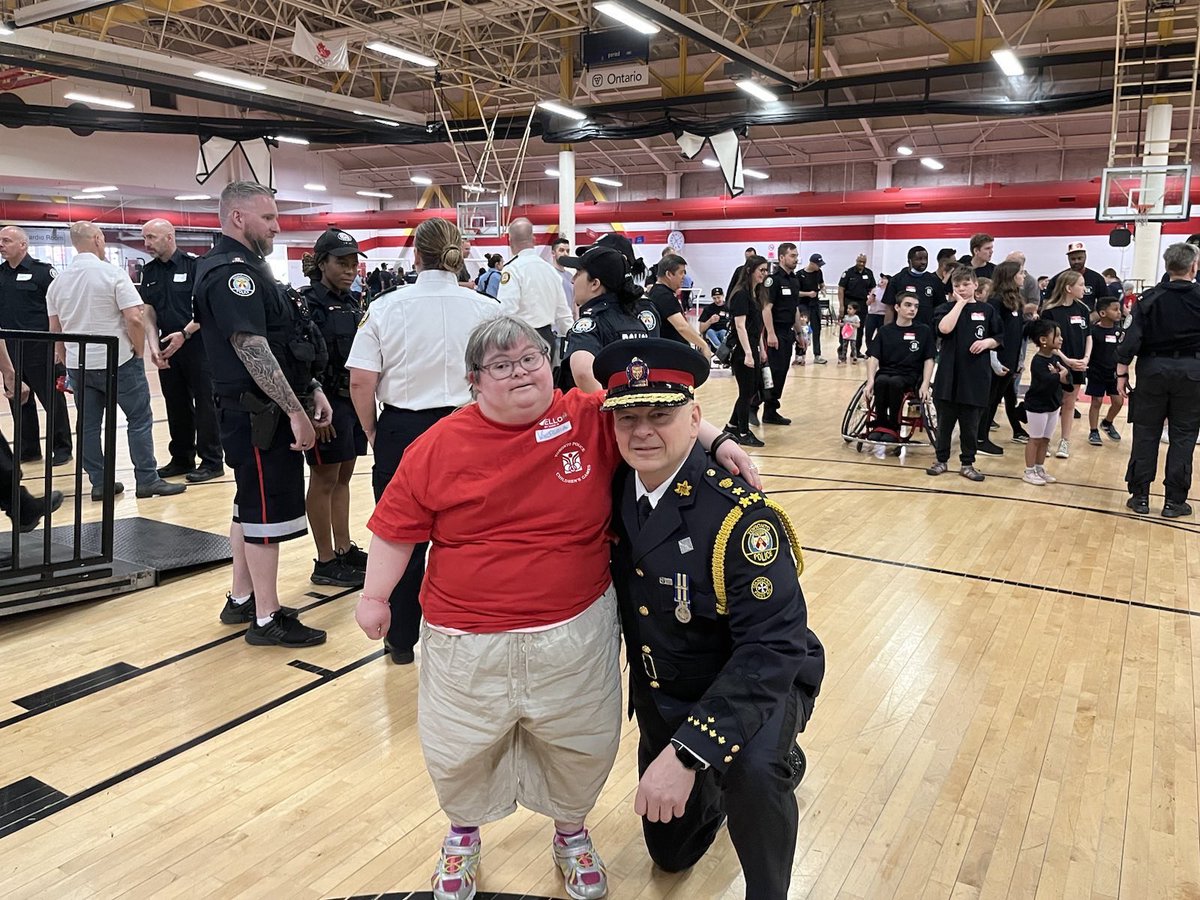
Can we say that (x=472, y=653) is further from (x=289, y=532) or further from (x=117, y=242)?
(x=117, y=242)

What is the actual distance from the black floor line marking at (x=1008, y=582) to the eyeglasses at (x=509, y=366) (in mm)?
3195

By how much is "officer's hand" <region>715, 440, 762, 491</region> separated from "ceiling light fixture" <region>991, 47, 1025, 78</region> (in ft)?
34.1

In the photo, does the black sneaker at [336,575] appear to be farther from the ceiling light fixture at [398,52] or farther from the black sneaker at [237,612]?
the ceiling light fixture at [398,52]

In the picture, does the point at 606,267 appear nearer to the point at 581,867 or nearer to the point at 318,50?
the point at 581,867

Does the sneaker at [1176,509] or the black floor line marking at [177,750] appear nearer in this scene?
the black floor line marking at [177,750]

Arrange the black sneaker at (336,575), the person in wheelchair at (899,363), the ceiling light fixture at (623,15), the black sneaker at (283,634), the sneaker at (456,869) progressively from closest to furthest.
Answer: the sneaker at (456,869) → the black sneaker at (283,634) → the black sneaker at (336,575) → the person in wheelchair at (899,363) → the ceiling light fixture at (623,15)

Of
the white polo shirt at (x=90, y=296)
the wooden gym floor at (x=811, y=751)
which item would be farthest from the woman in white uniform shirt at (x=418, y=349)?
the white polo shirt at (x=90, y=296)

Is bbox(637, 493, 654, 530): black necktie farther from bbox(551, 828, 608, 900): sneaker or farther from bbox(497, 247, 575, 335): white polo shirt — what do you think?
bbox(497, 247, 575, 335): white polo shirt

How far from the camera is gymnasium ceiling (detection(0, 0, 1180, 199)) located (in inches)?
486

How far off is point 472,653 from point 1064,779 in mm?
1833

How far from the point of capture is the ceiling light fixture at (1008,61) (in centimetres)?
1005

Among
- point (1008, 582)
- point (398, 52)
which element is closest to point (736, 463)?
point (1008, 582)

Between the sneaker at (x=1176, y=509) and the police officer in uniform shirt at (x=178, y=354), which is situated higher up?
the police officer in uniform shirt at (x=178, y=354)

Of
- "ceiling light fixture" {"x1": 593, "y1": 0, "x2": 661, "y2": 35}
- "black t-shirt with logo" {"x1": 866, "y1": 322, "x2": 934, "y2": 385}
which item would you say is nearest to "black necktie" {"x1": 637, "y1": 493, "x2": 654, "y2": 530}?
"black t-shirt with logo" {"x1": 866, "y1": 322, "x2": 934, "y2": 385}
